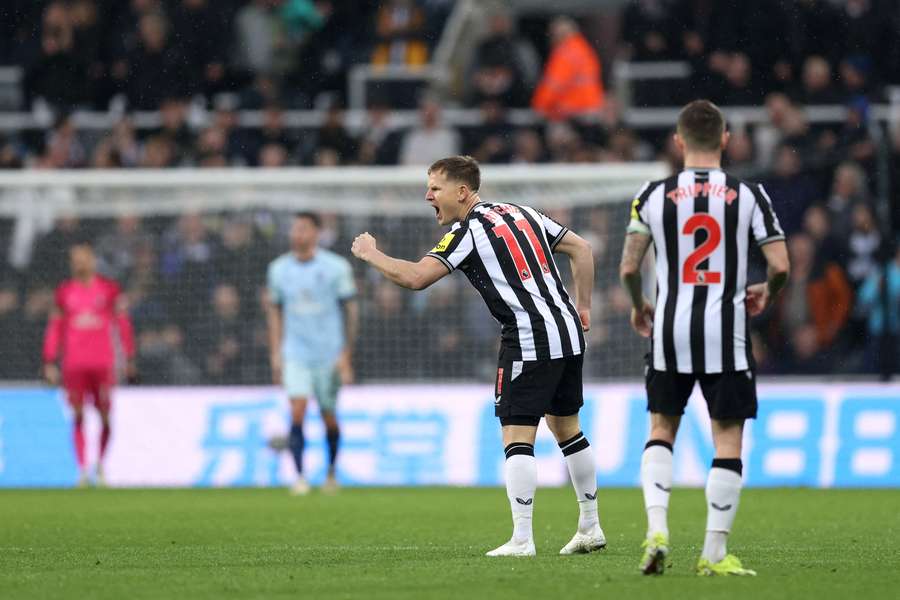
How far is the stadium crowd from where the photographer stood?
16906 mm

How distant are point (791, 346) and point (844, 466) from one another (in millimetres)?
1656

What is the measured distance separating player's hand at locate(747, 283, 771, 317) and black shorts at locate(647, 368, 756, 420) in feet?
0.93

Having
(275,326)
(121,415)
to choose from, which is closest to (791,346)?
(275,326)

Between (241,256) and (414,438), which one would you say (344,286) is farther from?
(241,256)

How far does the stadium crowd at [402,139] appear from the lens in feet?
55.5

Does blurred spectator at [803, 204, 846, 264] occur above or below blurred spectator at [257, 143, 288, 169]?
below

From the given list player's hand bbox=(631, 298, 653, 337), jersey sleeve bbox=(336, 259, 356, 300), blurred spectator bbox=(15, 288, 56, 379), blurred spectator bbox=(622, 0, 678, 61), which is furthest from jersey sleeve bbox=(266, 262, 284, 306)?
player's hand bbox=(631, 298, 653, 337)

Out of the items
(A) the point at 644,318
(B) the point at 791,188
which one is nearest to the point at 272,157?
(B) the point at 791,188

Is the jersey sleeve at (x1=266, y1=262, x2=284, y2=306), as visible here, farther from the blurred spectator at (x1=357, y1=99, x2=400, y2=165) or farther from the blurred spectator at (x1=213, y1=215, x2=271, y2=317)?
the blurred spectator at (x1=357, y1=99, x2=400, y2=165)

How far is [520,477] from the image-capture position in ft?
27.0

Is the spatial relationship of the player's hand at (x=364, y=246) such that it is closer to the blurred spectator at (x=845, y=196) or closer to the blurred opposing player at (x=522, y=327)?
the blurred opposing player at (x=522, y=327)

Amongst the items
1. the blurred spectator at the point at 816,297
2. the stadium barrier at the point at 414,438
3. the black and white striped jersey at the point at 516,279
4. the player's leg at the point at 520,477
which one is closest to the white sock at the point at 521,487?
the player's leg at the point at 520,477

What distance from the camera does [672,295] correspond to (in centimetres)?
727

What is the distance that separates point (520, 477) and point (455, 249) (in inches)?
45.5
